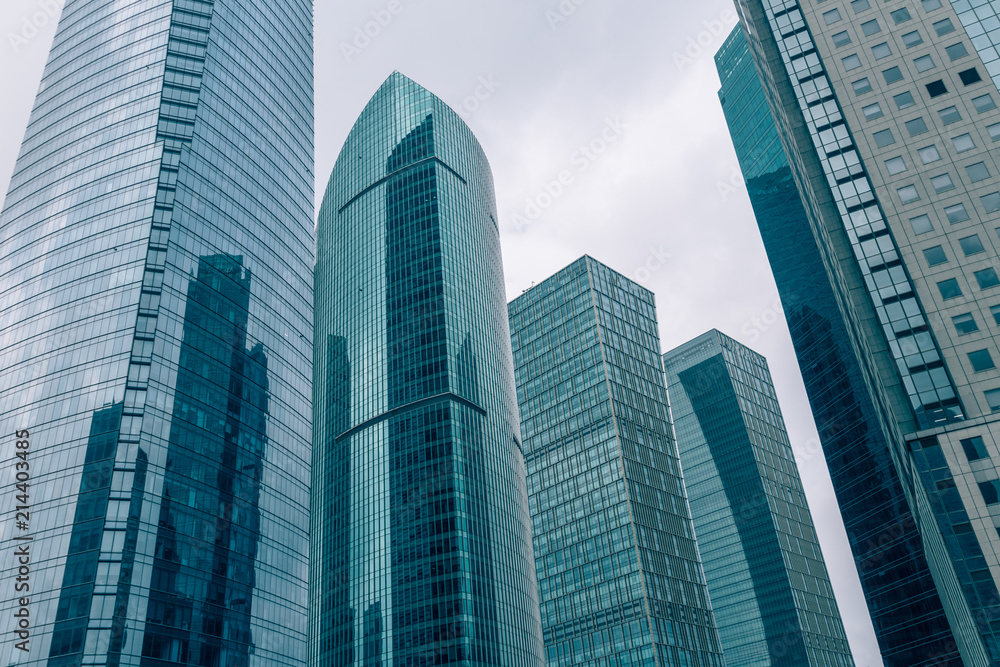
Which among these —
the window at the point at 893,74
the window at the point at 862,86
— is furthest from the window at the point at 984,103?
the window at the point at 862,86

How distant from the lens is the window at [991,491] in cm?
6881

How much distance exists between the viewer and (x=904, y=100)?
8506 centimetres

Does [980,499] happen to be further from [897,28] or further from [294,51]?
[294,51]

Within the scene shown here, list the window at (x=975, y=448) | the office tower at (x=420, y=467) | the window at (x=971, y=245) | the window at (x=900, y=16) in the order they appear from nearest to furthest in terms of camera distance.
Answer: the window at (x=975, y=448) < the window at (x=971, y=245) < the window at (x=900, y=16) < the office tower at (x=420, y=467)

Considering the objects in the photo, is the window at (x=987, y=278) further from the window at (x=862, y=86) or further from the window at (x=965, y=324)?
the window at (x=862, y=86)

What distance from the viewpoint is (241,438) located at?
10638 centimetres

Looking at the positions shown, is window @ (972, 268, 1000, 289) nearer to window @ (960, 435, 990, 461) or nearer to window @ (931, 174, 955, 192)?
window @ (931, 174, 955, 192)

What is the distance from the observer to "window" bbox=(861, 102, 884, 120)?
86.2m

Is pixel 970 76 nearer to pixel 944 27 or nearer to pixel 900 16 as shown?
pixel 944 27

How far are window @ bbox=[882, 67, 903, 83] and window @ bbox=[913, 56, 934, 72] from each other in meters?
1.69

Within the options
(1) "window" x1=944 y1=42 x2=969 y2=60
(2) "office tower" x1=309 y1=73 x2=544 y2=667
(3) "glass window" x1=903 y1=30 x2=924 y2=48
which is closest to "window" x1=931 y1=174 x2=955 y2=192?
(1) "window" x1=944 y1=42 x2=969 y2=60

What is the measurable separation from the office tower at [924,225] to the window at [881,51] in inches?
4.3

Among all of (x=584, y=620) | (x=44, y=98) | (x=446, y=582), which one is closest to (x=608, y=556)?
(x=584, y=620)

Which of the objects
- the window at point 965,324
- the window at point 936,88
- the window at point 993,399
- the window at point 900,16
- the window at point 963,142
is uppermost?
the window at point 900,16
